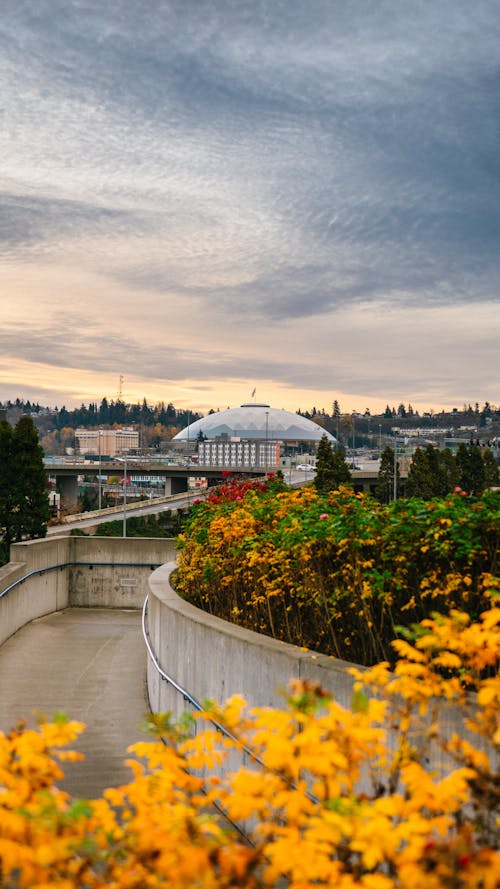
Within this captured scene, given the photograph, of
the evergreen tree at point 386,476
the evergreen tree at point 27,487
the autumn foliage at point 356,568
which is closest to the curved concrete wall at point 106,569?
the evergreen tree at point 27,487

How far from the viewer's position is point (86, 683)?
16188 millimetres

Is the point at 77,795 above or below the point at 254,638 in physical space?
below

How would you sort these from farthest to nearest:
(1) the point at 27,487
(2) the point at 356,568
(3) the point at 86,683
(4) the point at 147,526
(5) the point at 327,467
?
(5) the point at 327,467, (4) the point at 147,526, (1) the point at 27,487, (3) the point at 86,683, (2) the point at 356,568

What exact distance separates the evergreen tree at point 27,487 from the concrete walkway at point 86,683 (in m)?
9.15

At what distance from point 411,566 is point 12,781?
5253mm

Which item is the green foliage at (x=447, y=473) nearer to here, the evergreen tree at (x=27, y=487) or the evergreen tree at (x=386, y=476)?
the evergreen tree at (x=386, y=476)

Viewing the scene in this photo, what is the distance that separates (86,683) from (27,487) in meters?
17.1

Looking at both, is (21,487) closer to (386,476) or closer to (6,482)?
(6,482)

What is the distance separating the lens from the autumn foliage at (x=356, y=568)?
26.0 ft

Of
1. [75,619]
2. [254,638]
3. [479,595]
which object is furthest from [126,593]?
[479,595]

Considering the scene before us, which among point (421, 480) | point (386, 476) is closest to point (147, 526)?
point (421, 480)

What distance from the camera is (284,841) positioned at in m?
3.35

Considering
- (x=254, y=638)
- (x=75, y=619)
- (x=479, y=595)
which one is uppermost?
(x=479, y=595)

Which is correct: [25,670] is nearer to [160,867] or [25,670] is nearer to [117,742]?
[117,742]
